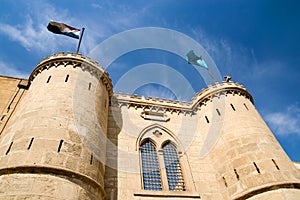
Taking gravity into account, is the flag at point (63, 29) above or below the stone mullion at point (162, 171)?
above

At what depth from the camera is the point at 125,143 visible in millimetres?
10500

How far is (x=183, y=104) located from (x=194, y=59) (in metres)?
4.59

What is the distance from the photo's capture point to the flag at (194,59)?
16.5 m

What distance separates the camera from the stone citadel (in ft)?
21.4

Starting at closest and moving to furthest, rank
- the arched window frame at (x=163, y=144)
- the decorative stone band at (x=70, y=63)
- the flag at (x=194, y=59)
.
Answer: the arched window frame at (x=163, y=144) < the decorative stone band at (x=70, y=63) < the flag at (x=194, y=59)

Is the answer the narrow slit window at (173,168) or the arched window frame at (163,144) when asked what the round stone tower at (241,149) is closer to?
the arched window frame at (163,144)

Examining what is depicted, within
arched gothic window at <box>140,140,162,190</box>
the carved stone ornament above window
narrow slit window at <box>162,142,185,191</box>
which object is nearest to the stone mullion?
arched gothic window at <box>140,140,162,190</box>

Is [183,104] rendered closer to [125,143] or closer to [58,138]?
[125,143]

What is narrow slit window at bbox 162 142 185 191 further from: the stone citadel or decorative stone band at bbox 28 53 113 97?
decorative stone band at bbox 28 53 113 97

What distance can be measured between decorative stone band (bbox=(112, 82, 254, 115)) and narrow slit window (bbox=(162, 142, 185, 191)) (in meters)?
2.66

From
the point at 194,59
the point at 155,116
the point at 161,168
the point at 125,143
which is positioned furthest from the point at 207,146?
the point at 194,59

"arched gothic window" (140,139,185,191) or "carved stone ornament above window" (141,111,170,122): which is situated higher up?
"carved stone ornament above window" (141,111,170,122)

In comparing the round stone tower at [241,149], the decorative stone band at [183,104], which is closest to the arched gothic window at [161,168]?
the round stone tower at [241,149]

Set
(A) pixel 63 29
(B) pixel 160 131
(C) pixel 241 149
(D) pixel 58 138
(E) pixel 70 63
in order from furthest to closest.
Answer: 1. (A) pixel 63 29
2. (B) pixel 160 131
3. (E) pixel 70 63
4. (C) pixel 241 149
5. (D) pixel 58 138
